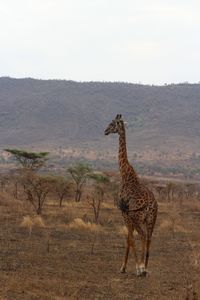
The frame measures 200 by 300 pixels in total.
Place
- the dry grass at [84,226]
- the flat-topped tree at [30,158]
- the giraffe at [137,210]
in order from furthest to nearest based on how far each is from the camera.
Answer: the flat-topped tree at [30,158]
the dry grass at [84,226]
the giraffe at [137,210]

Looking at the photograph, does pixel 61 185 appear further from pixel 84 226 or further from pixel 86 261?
pixel 86 261

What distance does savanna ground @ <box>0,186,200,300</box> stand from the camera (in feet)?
35.1

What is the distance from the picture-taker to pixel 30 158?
34188 millimetres

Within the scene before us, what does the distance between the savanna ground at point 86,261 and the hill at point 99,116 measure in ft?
220

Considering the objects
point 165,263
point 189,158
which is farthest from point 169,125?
point 165,263

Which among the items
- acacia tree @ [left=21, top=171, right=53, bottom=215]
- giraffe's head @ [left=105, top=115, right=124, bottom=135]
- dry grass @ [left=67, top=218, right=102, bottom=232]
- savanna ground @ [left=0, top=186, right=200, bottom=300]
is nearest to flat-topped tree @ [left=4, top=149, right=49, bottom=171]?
acacia tree @ [left=21, top=171, right=53, bottom=215]

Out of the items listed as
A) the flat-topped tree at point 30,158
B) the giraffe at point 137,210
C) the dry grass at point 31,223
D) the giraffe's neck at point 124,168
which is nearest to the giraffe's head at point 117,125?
the giraffe's neck at point 124,168

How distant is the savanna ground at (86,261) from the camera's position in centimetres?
1070

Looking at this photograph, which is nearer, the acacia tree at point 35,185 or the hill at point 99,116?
the acacia tree at point 35,185

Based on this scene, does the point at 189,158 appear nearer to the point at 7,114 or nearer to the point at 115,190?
the point at 7,114

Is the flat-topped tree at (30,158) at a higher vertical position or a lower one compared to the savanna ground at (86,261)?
higher

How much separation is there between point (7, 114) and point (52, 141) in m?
16.9

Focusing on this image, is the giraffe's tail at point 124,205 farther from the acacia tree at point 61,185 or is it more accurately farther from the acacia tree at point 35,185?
the acacia tree at point 61,185

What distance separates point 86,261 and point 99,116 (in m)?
97.3
